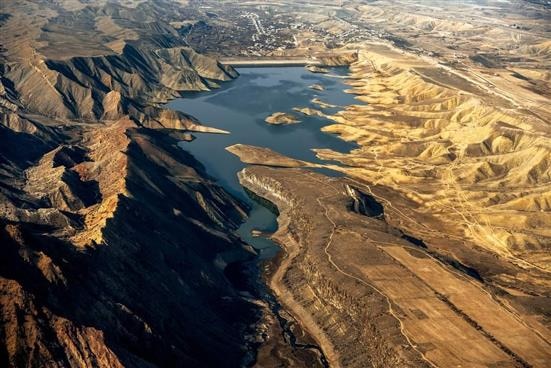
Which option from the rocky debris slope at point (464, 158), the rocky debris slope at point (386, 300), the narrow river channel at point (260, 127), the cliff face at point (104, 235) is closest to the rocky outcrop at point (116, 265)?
the cliff face at point (104, 235)

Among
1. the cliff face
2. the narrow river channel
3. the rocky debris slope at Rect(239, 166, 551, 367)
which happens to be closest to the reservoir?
the narrow river channel

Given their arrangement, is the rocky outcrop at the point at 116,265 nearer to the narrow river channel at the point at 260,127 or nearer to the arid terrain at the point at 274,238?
the arid terrain at the point at 274,238

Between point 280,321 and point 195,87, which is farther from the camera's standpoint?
point 195,87

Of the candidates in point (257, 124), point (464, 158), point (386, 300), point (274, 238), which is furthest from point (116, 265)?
point (257, 124)

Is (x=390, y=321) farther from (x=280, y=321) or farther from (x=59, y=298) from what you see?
(x=59, y=298)

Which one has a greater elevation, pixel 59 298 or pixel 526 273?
pixel 59 298

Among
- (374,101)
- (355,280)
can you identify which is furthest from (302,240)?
(374,101)

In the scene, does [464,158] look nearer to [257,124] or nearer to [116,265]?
[257,124]

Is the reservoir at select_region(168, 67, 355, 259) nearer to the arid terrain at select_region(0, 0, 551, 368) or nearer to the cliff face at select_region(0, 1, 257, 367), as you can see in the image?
the arid terrain at select_region(0, 0, 551, 368)
